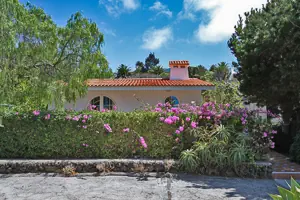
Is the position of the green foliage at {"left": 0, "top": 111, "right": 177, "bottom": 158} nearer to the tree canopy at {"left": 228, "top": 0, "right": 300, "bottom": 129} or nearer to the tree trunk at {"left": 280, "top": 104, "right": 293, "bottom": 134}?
the tree canopy at {"left": 228, "top": 0, "right": 300, "bottom": 129}

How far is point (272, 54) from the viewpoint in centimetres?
904

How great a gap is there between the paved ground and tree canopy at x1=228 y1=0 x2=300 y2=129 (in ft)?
12.8

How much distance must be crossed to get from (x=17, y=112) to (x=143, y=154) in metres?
4.99

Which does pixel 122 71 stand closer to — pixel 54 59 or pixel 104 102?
pixel 104 102

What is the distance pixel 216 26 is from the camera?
14.9 meters

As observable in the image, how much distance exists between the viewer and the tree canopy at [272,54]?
810cm

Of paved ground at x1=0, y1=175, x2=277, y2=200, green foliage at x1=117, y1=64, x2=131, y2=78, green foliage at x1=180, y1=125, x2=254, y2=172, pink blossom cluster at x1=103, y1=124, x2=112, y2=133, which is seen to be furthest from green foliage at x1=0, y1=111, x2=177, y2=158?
green foliage at x1=117, y1=64, x2=131, y2=78

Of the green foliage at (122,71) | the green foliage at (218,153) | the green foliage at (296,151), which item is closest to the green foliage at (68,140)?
the green foliage at (218,153)

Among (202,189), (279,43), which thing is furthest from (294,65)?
(202,189)

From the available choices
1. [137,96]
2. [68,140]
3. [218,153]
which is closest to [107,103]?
[137,96]

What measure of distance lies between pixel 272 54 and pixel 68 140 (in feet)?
27.7

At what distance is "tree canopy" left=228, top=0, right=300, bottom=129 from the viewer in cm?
810

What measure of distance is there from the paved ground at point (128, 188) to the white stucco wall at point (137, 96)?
9414 mm

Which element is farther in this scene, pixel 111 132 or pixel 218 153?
pixel 111 132
